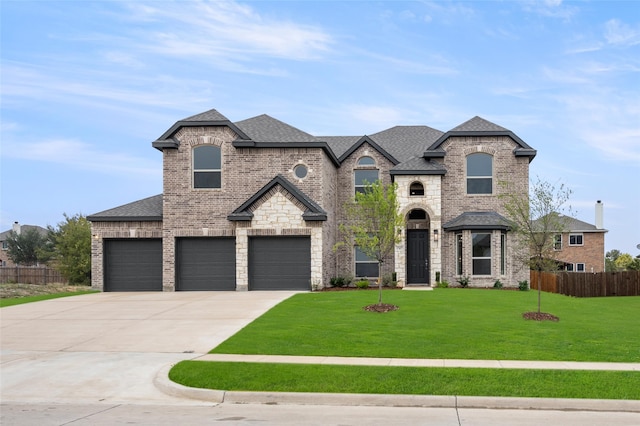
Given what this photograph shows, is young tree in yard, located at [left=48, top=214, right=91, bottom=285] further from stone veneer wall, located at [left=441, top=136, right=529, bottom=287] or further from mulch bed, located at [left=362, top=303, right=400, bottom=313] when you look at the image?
mulch bed, located at [left=362, top=303, right=400, bottom=313]

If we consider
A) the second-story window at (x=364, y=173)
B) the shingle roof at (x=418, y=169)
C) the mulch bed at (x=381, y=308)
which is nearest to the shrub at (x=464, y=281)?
the shingle roof at (x=418, y=169)

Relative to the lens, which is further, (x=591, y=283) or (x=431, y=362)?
(x=591, y=283)

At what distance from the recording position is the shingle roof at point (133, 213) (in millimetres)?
28688

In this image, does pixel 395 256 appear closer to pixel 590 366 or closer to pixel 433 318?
pixel 433 318

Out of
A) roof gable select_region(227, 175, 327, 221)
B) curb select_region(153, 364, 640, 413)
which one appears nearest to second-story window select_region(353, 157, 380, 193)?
roof gable select_region(227, 175, 327, 221)

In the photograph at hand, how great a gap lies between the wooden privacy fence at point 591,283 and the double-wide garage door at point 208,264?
14897 millimetres

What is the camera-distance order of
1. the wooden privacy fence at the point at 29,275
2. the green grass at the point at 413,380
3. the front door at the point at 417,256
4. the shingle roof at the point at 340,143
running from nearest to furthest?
1. the green grass at the point at 413,380
2. the front door at the point at 417,256
3. the shingle roof at the point at 340,143
4. the wooden privacy fence at the point at 29,275

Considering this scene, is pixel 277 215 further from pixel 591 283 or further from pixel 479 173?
pixel 591 283

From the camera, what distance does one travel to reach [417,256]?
30750 millimetres

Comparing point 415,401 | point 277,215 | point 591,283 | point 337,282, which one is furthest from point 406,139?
point 415,401

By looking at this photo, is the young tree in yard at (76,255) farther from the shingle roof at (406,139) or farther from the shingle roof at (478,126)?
the shingle roof at (478,126)

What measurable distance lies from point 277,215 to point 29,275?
70.4 ft

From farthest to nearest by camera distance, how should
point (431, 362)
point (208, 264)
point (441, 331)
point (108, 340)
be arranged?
point (208, 264), point (441, 331), point (108, 340), point (431, 362)

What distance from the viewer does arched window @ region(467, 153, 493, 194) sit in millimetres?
30750
